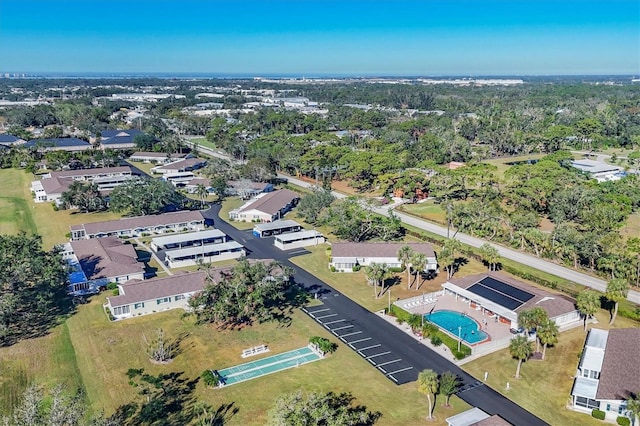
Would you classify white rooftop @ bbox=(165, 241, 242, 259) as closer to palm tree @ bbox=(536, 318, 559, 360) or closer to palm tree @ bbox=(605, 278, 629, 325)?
palm tree @ bbox=(536, 318, 559, 360)

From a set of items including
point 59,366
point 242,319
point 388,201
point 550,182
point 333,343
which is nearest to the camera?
point 59,366

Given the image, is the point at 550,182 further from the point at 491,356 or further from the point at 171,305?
the point at 171,305

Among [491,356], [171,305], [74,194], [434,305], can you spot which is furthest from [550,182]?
[74,194]

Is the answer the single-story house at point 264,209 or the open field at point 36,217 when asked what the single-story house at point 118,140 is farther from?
the single-story house at point 264,209

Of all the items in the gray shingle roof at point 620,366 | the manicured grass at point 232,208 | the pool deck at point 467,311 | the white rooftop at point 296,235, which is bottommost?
the manicured grass at point 232,208

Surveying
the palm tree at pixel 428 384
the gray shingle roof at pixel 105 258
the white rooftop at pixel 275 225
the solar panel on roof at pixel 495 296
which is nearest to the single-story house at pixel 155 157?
the white rooftop at pixel 275 225

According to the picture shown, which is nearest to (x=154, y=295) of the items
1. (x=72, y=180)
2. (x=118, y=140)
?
(x=72, y=180)
